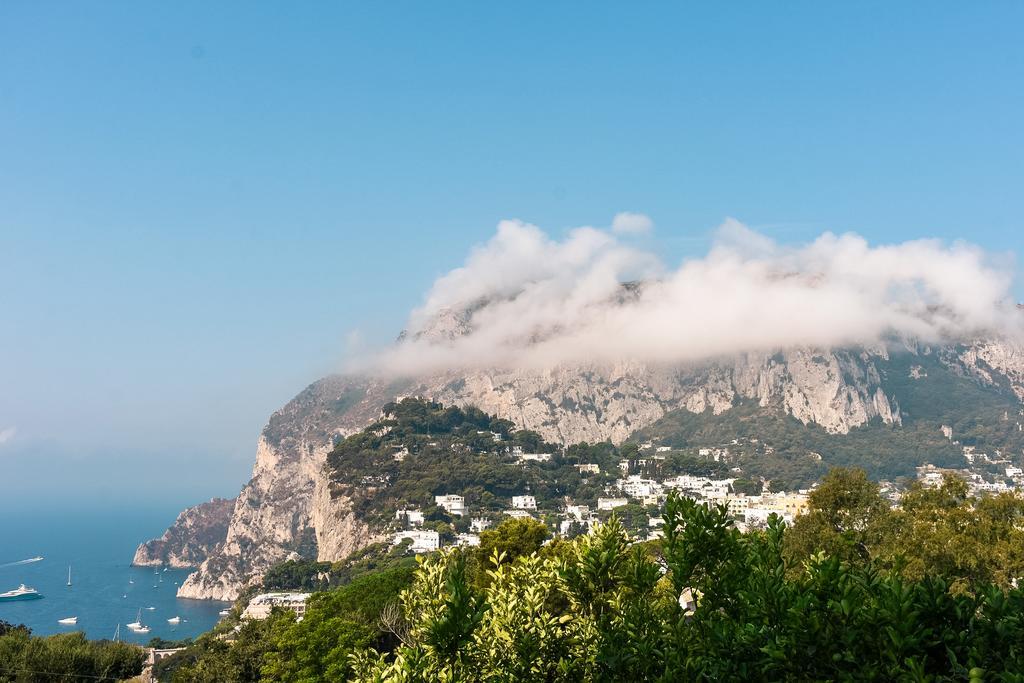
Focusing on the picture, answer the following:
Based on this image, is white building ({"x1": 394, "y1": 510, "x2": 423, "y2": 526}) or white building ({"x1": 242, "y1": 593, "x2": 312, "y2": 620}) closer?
white building ({"x1": 242, "y1": 593, "x2": 312, "y2": 620})

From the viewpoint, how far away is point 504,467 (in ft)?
422

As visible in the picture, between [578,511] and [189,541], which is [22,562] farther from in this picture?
[578,511]

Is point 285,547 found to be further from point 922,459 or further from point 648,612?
point 648,612

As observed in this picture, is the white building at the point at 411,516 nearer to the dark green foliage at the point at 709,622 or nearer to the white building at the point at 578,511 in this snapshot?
the white building at the point at 578,511

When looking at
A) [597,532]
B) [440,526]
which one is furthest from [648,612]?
[440,526]

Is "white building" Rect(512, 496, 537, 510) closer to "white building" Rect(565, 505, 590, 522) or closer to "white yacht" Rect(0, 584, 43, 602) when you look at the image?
"white building" Rect(565, 505, 590, 522)

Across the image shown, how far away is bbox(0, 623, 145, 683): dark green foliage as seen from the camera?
31.1 m

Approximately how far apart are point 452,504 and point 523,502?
12539 millimetres

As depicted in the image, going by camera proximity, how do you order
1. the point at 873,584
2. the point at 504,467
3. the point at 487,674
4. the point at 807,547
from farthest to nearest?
the point at 504,467, the point at 807,547, the point at 487,674, the point at 873,584

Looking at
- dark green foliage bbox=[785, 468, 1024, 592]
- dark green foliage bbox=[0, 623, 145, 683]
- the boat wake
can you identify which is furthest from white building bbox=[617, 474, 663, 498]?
the boat wake

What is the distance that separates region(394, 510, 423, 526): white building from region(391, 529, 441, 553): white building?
5.20 metres

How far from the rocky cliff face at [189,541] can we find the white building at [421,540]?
91199 millimetres

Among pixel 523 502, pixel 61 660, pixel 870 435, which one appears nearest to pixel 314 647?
pixel 61 660

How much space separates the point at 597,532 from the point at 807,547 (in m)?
22.2
